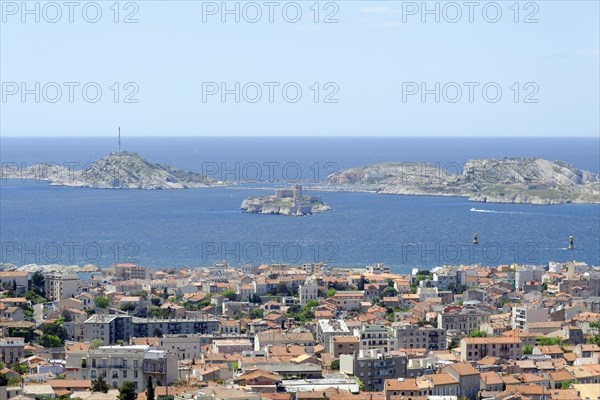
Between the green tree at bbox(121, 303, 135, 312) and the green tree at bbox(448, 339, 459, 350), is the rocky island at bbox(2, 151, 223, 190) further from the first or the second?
the green tree at bbox(448, 339, 459, 350)

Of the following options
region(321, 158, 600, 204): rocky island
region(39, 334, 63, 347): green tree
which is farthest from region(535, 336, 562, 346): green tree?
region(321, 158, 600, 204): rocky island

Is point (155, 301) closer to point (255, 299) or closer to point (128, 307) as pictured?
point (128, 307)

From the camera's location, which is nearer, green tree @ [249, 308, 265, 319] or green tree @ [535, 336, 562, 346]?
green tree @ [535, 336, 562, 346]

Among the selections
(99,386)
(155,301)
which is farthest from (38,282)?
(99,386)

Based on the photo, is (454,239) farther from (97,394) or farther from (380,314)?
(97,394)

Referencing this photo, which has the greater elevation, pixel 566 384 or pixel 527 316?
pixel 527 316

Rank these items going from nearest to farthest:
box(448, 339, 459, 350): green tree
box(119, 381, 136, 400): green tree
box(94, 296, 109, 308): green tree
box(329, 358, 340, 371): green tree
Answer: box(119, 381, 136, 400): green tree
box(329, 358, 340, 371): green tree
box(448, 339, 459, 350): green tree
box(94, 296, 109, 308): green tree

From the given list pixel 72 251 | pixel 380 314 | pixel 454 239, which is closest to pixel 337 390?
pixel 380 314
